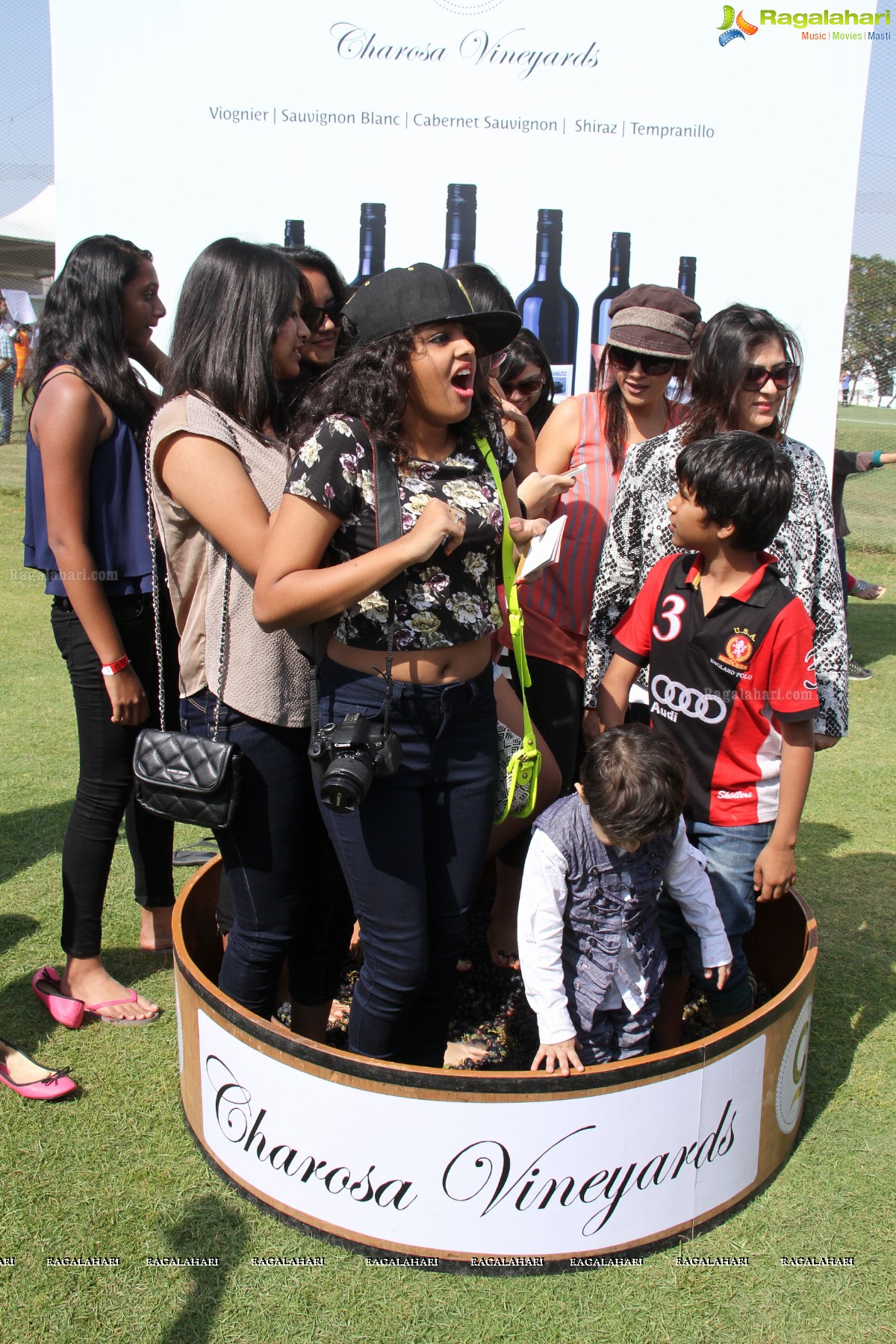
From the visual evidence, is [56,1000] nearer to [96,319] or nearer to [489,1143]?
[489,1143]

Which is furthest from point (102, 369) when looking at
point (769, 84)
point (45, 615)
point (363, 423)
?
point (45, 615)

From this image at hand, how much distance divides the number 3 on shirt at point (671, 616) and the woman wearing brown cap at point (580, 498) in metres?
0.37

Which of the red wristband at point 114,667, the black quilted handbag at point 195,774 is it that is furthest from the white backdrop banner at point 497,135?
the black quilted handbag at point 195,774

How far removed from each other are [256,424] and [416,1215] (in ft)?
5.04

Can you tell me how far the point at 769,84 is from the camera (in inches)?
169

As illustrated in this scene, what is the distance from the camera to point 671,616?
7.50 ft

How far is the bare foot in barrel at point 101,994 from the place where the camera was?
2744mm

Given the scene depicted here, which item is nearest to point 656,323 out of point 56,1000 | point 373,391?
point 373,391

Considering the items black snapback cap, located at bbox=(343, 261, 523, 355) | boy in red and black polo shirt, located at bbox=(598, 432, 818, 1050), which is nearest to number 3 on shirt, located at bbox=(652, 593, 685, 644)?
boy in red and black polo shirt, located at bbox=(598, 432, 818, 1050)

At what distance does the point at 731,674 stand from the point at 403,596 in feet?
2.62

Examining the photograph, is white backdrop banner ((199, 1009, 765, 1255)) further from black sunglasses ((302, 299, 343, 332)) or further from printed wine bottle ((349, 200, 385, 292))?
printed wine bottle ((349, 200, 385, 292))

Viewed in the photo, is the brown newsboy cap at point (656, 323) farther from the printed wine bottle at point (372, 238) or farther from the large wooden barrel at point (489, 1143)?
the printed wine bottle at point (372, 238)

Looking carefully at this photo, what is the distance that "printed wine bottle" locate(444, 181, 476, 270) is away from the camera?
14.5 ft

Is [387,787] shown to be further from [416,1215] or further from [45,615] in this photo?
[45,615]
